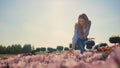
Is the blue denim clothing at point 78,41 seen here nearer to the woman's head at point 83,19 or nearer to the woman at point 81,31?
the woman at point 81,31

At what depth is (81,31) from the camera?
13.5 m

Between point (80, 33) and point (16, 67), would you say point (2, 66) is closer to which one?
point (16, 67)

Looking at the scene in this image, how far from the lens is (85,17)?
13.1 meters

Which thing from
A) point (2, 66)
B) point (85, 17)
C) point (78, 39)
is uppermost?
point (85, 17)

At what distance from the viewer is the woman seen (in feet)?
42.4

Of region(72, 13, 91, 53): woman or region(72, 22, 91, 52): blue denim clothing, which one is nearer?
region(72, 13, 91, 53): woman

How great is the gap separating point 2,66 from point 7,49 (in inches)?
3696

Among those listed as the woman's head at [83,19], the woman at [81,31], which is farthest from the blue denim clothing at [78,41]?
the woman's head at [83,19]

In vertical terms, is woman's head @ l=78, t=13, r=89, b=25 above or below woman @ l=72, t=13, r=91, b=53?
above

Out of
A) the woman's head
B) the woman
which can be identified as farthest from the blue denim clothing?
the woman's head

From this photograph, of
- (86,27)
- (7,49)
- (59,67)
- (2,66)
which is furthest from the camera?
(7,49)

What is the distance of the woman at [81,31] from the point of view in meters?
12.9

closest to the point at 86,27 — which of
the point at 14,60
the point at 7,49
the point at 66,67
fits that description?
the point at 14,60

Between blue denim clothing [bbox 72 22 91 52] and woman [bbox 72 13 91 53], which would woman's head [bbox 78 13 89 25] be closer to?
woman [bbox 72 13 91 53]
